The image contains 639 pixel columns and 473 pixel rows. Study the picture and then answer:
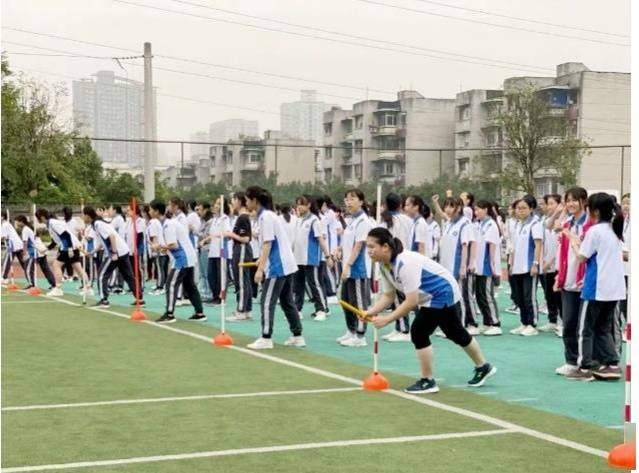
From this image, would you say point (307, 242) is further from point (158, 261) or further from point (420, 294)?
point (420, 294)

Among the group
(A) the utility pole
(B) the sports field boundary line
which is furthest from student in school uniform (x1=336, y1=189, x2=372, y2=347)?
(A) the utility pole

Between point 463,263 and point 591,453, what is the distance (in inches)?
253

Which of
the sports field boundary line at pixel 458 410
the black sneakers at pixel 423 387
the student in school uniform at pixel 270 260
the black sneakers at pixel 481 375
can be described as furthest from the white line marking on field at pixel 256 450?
the student in school uniform at pixel 270 260

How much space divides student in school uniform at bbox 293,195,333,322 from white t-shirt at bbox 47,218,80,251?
17.2 ft

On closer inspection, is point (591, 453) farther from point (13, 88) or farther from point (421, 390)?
point (13, 88)

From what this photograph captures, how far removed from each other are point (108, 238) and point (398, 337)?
20.0 ft

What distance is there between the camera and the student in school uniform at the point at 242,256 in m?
15.3

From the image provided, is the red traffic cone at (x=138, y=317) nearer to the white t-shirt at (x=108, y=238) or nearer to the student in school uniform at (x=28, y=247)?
the white t-shirt at (x=108, y=238)

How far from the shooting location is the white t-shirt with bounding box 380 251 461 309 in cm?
846

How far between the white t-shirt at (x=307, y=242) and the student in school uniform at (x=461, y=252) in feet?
8.67

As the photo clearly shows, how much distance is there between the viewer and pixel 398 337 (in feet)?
41.5

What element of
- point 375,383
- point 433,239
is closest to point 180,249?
point 433,239

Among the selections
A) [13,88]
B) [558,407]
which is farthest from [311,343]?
[13,88]

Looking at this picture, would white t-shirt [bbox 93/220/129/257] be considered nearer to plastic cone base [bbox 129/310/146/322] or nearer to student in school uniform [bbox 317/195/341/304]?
plastic cone base [bbox 129/310/146/322]
